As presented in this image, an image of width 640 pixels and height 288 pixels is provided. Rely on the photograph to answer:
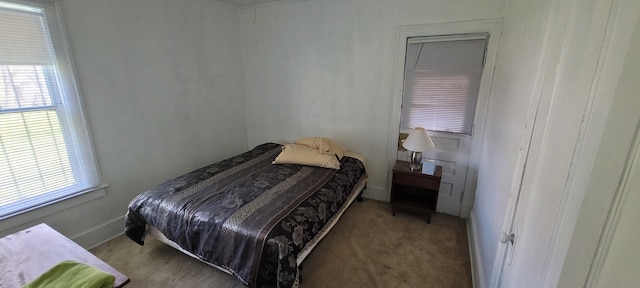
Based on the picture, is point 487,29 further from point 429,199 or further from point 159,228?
point 159,228

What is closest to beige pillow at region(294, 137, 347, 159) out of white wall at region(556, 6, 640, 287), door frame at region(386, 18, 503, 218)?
door frame at region(386, 18, 503, 218)

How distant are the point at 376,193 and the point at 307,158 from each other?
108 cm

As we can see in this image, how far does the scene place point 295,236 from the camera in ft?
5.43

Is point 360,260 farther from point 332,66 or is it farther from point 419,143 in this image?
point 332,66

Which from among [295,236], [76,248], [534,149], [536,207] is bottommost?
[295,236]

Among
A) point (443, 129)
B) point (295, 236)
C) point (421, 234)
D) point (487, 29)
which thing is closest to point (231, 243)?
point (295, 236)

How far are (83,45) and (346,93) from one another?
2.51 meters

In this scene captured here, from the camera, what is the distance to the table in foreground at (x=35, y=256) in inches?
44.6

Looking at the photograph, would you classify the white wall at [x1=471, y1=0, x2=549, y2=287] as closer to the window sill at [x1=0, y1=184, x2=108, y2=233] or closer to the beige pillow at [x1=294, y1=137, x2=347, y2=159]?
the beige pillow at [x1=294, y1=137, x2=347, y2=159]

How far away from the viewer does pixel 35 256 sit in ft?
4.12

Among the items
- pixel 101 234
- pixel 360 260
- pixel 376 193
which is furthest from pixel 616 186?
pixel 101 234

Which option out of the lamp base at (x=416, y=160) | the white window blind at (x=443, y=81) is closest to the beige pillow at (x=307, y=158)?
the lamp base at (x=416, y=160)

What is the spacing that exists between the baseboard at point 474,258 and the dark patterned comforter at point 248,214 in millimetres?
1137

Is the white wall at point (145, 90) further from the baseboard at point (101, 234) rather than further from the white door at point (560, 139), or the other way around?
the white door at point (560, 139)
